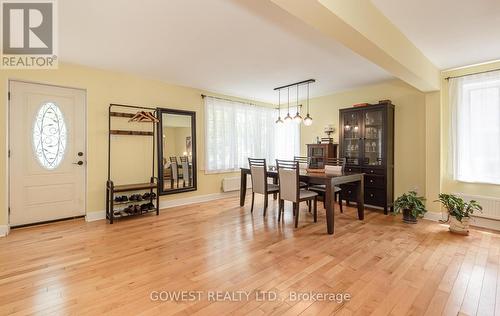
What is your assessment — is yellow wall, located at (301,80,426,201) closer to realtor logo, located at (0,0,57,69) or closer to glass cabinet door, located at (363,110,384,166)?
glass cabinet door, located at (363,110,384,166)

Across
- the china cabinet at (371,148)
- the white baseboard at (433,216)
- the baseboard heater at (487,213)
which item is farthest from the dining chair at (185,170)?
the baseboard heater at (487,213)

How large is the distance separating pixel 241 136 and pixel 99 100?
9.65 ft

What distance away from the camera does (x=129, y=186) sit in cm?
394

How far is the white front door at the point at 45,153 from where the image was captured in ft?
10.9

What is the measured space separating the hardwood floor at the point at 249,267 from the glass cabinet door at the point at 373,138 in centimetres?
128

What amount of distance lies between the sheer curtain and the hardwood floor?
2.91ft

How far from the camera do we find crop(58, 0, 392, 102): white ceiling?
2.18 meters

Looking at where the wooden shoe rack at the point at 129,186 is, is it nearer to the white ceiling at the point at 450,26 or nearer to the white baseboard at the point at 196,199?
the white baseboard at the point at 196,199

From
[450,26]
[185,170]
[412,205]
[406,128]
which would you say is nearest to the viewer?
[450,26]

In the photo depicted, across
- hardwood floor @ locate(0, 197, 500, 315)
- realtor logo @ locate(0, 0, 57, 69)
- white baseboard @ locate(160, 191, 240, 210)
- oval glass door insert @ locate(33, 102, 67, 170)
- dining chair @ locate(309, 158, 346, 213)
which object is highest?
realtor logo @ locate(0, 0, 57, 69)

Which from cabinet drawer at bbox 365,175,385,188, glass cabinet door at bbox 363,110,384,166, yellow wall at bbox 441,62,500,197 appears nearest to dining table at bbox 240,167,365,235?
cabinet drawer at bbox 365,175,385,188

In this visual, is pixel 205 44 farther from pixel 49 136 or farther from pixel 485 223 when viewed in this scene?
pixel 485 223

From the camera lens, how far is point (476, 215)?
353cm

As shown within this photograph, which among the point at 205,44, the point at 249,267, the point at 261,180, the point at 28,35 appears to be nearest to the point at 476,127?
the point at 261,180
